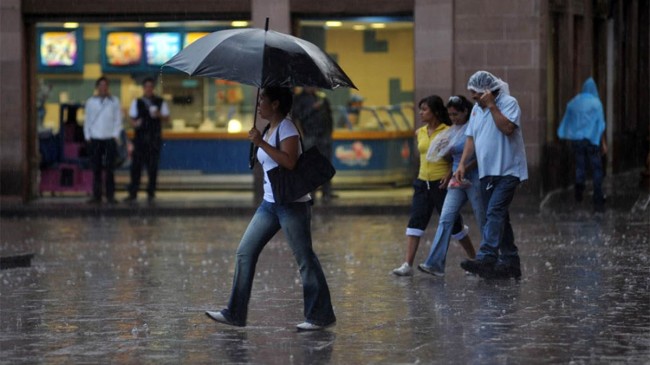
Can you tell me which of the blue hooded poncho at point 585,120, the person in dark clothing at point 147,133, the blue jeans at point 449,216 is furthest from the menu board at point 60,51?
the blue jeans at point 449,216

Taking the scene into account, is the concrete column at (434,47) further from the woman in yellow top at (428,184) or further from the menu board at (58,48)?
the woman in yellow top at (428,184)

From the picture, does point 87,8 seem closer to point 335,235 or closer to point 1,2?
point 1,2

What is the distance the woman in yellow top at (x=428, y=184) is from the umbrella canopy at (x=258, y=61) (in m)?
3.60

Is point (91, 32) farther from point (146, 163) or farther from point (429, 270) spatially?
point (429, 270)

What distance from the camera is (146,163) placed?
2467 centimetres

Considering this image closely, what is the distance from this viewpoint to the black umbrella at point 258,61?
9.98 m

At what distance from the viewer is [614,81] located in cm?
3203

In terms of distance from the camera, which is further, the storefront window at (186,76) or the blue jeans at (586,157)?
the storefront window at (186,76)

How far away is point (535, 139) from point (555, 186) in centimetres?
201

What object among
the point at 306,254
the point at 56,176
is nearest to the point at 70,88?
the point at 56,176

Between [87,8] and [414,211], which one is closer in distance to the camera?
[414,211]

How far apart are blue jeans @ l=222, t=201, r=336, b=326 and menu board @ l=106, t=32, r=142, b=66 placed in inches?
610

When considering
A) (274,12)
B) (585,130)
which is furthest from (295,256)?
(274,12)

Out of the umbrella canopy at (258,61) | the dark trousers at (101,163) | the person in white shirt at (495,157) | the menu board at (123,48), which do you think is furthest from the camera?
the menu board at (123,48)
